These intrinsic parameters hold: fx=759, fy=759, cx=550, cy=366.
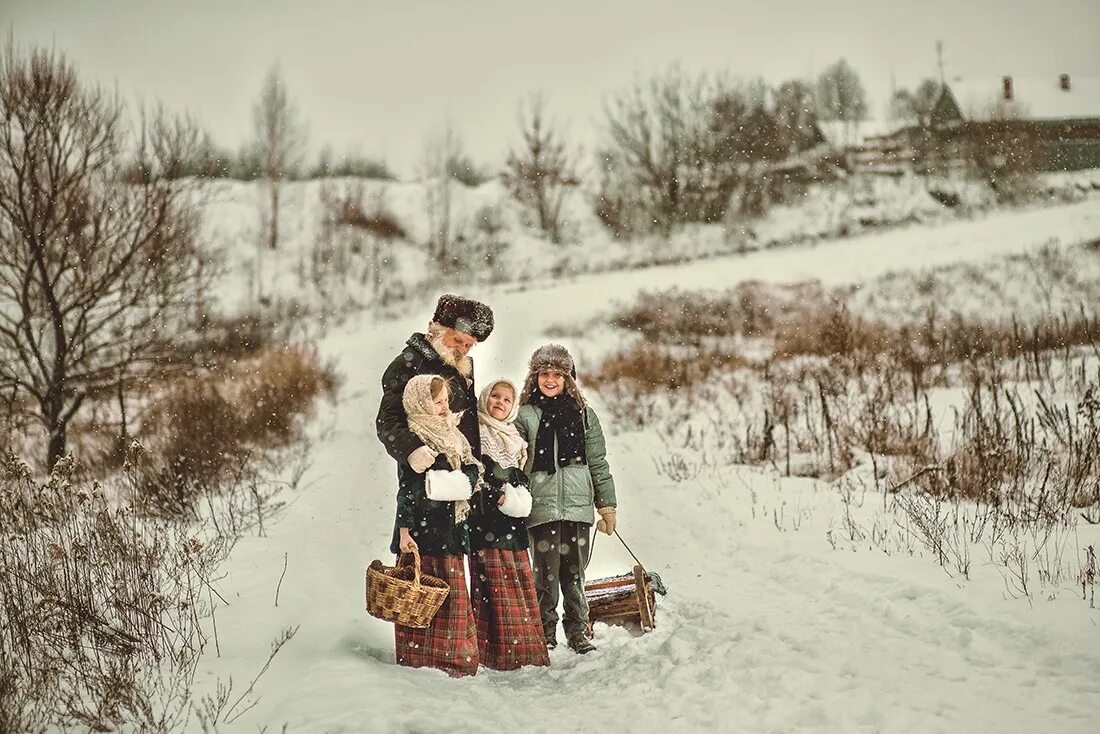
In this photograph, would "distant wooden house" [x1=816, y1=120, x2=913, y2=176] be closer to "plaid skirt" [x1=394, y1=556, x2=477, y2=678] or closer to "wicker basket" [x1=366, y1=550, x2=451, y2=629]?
"plaid skirt" [x1=394, y1=556, x2=477, y2=678]

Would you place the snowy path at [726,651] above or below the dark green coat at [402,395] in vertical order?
below

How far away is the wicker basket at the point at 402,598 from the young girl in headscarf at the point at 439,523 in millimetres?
303

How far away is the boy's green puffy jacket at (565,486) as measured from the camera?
16.3 feet

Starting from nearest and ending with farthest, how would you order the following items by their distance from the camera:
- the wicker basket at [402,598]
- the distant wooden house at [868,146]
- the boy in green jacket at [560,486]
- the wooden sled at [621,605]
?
the wicker basket at [402,598] < the boy in green jacket at [560,486] < the wooden sled at [621,605] < the distant wooden house at [868,146]

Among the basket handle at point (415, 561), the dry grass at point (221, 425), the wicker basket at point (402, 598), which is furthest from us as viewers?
the dry grass at point (221, 425)

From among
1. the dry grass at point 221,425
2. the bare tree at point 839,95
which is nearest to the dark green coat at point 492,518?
the dry grass at point 221,425

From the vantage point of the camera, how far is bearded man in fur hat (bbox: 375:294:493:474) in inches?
167

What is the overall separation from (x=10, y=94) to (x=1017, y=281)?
20.6 meters

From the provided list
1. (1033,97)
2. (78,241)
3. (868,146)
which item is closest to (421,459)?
(78,241)

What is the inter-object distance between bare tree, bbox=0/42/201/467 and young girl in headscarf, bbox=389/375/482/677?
6981 mm

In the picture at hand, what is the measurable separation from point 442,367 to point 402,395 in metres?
0.32

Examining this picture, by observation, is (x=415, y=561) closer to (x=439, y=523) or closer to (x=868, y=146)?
(x=439, y=523)

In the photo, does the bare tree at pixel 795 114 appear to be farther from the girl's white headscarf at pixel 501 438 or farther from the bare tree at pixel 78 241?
the girl's white headscarf at pixel 501 438

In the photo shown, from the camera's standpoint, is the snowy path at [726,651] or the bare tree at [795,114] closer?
the snowy path at [726,651]
